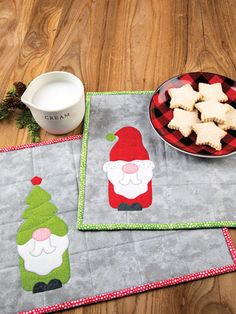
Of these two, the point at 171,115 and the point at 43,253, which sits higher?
the point at 171,115

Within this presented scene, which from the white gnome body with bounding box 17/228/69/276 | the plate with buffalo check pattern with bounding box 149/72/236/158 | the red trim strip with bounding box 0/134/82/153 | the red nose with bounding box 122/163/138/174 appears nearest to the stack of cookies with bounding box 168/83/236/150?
the plate with buffalo check pattern with bounding box 149/72/236/158

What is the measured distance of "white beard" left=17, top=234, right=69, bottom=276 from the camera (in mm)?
638

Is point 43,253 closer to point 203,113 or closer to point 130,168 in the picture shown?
point 130,168

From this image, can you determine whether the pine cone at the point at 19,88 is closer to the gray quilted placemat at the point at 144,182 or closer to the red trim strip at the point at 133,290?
the gray quilted placemat at the point at 144,182

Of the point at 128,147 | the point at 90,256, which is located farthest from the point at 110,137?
the point at 90,256

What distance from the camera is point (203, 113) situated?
0.76 m

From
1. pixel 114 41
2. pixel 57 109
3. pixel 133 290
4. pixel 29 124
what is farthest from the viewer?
pixel 114 41

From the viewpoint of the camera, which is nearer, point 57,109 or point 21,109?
point 57,109

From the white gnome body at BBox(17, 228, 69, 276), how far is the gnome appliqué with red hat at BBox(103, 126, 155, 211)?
0.43 feet

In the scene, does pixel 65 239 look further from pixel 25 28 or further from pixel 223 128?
pixel 25 28

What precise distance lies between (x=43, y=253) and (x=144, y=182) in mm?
247

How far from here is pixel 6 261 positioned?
65 centimetres

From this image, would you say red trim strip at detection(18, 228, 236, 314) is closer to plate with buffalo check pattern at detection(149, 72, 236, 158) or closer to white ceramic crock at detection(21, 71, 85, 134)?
plate with buffalo check pattern at detection(149, 72, 236, 158)

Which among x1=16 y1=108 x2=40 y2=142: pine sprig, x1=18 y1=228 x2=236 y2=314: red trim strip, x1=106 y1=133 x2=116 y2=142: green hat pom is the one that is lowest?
x1=18 y1=228 x2=236 y2=314: red trim strip
